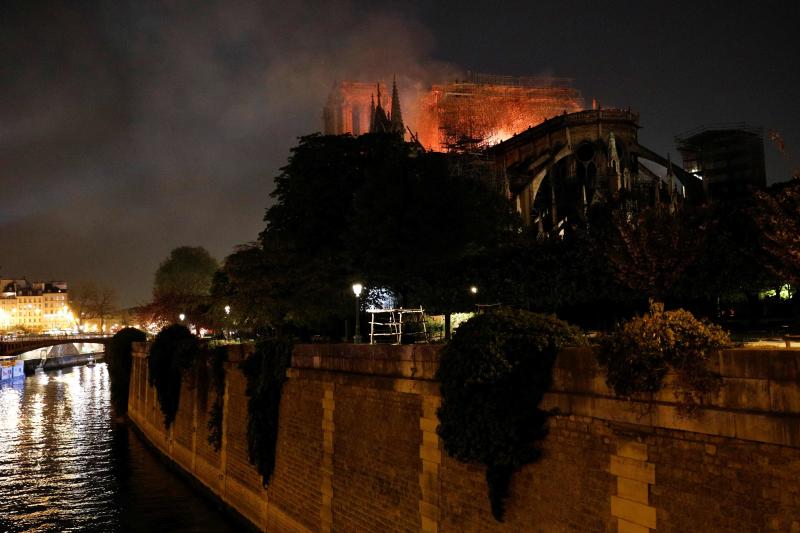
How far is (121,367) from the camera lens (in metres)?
49.3

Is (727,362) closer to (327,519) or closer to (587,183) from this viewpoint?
(327,519)

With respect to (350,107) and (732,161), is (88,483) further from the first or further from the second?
(350,107)

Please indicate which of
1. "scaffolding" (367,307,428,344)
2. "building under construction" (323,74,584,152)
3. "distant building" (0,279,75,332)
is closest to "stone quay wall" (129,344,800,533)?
"scaffolding" (367,307,428,344)

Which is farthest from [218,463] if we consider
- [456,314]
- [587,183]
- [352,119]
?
[352,119]

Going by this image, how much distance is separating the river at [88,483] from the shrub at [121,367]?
143 centimetres

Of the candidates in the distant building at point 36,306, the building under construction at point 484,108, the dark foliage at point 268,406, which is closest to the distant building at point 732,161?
the building under construction at point 484,108

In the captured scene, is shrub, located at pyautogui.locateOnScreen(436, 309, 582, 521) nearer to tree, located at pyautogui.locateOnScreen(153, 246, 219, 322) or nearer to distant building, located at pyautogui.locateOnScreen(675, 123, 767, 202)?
distant building, located at pyautogui.locateOnScreen(675, 123, 767, 202)

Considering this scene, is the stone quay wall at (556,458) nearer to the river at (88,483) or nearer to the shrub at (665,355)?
the shrub at (665,355)

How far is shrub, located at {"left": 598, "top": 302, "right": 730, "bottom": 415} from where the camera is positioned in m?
7.76

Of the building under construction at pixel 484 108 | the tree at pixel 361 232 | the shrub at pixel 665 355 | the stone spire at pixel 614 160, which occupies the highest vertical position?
the building under construction at pixel 484 108

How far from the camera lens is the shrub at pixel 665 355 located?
7762 mm

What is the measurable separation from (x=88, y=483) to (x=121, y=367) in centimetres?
2265

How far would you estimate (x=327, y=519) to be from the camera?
628 inches

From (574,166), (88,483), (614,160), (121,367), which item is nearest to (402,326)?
(88,483)
